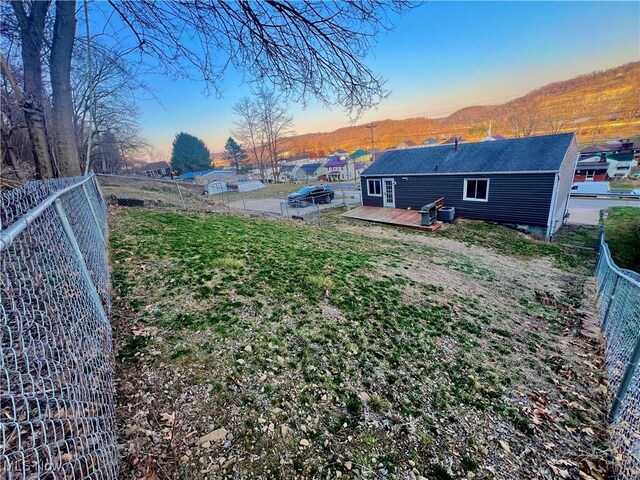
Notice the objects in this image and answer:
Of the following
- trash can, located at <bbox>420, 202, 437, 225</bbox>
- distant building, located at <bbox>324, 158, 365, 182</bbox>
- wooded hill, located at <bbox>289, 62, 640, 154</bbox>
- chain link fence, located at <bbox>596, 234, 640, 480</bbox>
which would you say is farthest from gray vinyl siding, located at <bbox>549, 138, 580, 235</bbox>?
wooded hill, located at <bbox>289, 62, 640, 154</bbox>

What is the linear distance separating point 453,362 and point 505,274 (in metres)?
4.70

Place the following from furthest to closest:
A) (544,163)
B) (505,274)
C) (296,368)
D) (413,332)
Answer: (544,163) → (505,274) → (413,332) → (296,368)

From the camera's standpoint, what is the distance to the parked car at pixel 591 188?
2419 cm

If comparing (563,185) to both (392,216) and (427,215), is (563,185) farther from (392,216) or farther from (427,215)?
(392,216)

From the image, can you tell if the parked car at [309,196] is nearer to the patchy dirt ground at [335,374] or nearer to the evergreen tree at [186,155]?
the patchy dirt ground at [335,374]

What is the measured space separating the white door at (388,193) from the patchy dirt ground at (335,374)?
34.9 ft

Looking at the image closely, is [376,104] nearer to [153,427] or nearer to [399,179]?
[153,427]

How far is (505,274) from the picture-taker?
6.48 m

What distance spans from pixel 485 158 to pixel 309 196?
10568mm

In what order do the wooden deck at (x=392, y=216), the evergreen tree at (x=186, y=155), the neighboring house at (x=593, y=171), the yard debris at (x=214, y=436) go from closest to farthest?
the yard debris at (x=214, y=436) → the wooden deck at (x=392, y=216) → the neighboring house at (x=593, y=171) → the evergreen tree at (x=186, y=155)

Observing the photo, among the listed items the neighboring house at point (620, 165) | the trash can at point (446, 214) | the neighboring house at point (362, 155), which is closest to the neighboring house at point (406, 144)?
the neighboring house at point (362, 155)

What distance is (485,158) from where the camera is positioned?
12391 millimetres

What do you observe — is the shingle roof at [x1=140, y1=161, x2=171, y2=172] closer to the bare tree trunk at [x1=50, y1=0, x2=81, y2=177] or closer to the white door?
the white door

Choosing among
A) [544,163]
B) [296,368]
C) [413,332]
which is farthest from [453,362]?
[544,163]
